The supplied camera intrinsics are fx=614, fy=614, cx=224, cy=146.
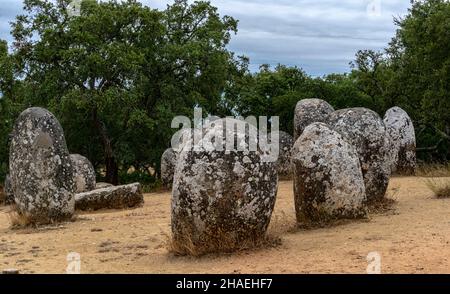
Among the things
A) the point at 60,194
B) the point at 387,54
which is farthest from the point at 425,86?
the point at 60,194

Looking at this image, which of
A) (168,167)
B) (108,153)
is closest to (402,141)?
(168,167)

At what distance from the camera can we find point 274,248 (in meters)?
8.38

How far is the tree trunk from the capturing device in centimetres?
2462

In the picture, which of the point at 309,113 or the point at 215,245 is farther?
the point at 309,113

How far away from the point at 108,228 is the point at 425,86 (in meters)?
16.0

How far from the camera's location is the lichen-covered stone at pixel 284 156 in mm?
21500

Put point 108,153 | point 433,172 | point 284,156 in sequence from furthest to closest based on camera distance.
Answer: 1. point 108,153
2. point 284,156
3. point 433,172

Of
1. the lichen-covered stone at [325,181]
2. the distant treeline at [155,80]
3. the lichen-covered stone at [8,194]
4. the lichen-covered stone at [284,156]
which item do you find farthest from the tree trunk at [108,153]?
the lichen-covered stone at [325,181]

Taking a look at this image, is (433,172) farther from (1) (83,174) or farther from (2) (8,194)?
(2) (8,194)

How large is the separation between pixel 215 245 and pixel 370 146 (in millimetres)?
5213

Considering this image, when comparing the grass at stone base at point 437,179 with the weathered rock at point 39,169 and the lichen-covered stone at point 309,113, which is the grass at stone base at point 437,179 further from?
the weathered rock at point 39,169

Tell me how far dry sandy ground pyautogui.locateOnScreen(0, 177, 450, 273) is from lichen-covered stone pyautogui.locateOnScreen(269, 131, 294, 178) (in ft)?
29.0

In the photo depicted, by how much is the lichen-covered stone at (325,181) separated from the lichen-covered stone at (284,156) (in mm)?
10718

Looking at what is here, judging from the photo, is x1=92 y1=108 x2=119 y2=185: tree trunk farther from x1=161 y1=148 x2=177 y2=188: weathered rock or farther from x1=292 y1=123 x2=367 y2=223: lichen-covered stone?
x1=292 y1=123 x2=367 y2=223: lichen-covered stone
